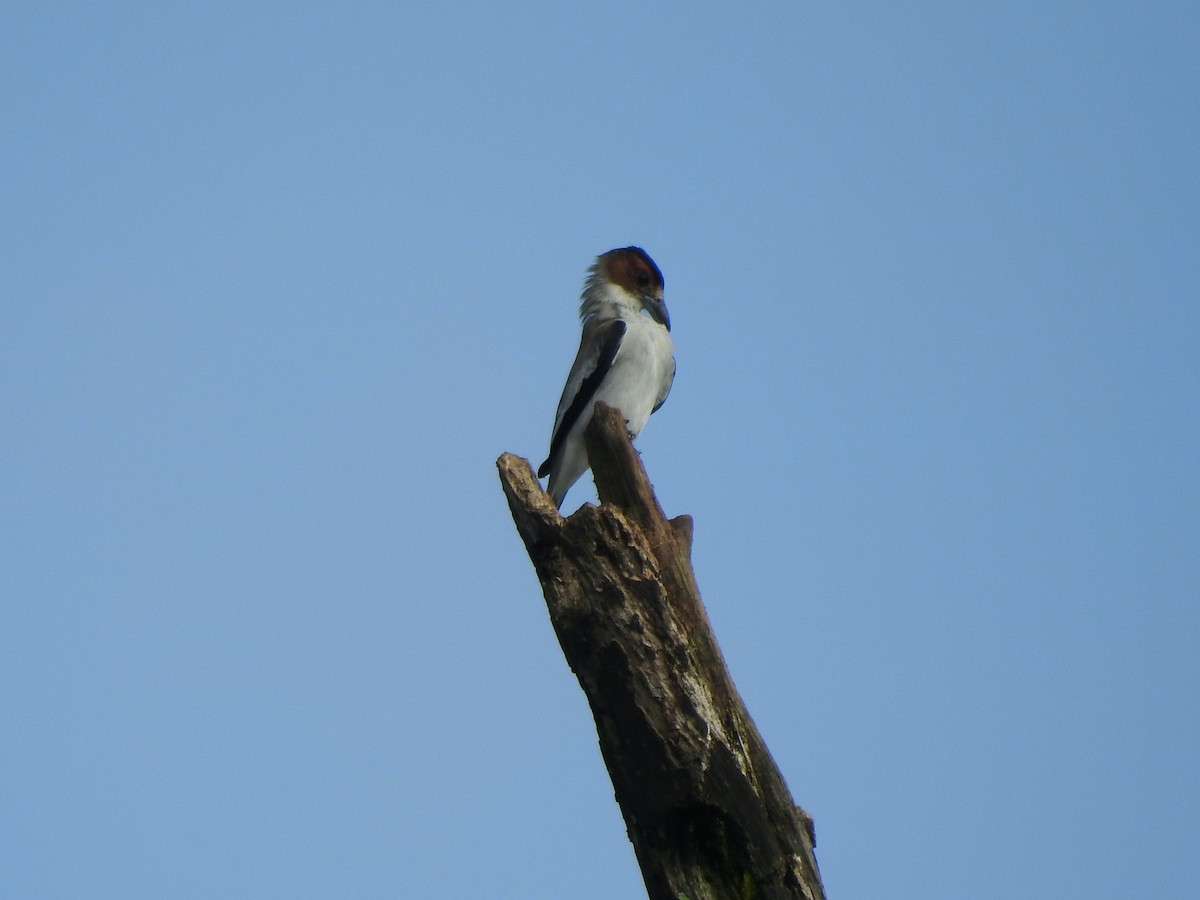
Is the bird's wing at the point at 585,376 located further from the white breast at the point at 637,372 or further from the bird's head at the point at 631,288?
the bird's head at the point at 631,288

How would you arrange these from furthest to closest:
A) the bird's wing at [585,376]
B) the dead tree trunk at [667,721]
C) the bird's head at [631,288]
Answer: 1. the bird's head at [631,288]
2. the bird's wing at [585,376]
3. the dead tree trunk at [667,721]

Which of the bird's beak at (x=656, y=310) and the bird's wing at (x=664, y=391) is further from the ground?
the bird's beak at (x=656, y=310)

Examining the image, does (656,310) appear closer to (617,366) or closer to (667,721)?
(617,366)

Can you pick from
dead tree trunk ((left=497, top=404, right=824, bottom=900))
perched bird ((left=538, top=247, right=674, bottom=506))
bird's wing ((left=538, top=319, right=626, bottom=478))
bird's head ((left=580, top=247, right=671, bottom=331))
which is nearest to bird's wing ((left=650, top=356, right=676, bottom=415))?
perched bird ((left=538, top=247, right=674, bottom=506))

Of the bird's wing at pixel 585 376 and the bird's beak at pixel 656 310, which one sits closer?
the bird's wing at pixel 585 376

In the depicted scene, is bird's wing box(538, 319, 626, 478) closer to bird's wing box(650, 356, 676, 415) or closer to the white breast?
the white breast

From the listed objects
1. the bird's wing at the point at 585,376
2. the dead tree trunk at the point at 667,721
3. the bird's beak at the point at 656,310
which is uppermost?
the bird's beak at the point at 656,310

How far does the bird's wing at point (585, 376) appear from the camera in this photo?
11.6m

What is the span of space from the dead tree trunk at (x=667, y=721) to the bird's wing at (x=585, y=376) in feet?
16.1

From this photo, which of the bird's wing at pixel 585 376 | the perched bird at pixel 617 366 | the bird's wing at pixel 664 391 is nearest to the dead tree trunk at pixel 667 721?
the perched bird at pixel 617 366

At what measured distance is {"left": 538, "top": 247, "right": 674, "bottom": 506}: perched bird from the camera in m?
11.6

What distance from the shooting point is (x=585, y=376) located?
1158 centimetres

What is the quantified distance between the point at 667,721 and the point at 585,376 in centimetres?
600

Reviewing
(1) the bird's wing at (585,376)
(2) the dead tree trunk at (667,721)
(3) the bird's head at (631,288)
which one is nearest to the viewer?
(2) the dead tree trunk at (667,721)
